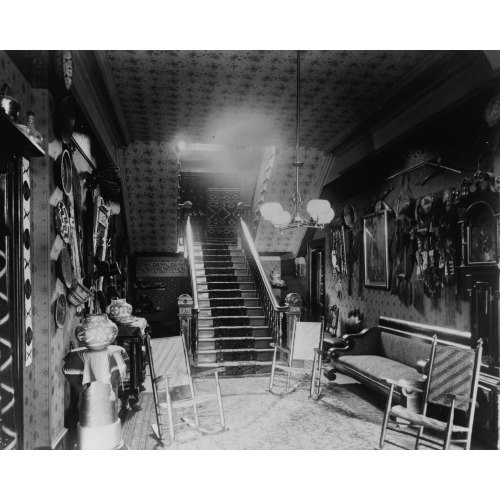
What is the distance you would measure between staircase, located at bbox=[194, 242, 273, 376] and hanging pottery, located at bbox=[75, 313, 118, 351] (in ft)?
10.9

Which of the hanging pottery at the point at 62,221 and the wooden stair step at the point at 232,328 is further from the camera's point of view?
the wooden stair step at the point at 232,328

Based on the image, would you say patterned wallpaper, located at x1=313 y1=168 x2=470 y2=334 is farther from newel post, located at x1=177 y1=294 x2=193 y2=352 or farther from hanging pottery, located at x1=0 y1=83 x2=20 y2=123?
hanging pottery, located at x1=0 y1=83 x2=20 y2=123

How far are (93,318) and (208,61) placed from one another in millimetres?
3157

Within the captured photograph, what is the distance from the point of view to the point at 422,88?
4.96 m

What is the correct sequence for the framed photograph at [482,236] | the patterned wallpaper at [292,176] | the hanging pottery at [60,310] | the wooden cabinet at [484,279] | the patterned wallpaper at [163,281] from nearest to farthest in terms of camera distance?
the hanging pottery at [60,310] < the wooden cabinet at [484,279] < the framed photograph at [482,236] < the patterned wallpaper at [292,176] < the patterned wallpaper at [163,281]

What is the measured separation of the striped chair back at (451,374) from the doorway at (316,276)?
542cm

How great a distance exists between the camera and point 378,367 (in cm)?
529

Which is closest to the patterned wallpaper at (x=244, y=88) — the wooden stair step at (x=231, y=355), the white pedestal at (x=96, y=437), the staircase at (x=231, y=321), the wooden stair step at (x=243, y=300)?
the wooden stair step at (x=243, y=300)

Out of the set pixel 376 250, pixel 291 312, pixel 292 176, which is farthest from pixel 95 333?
pixel 292 176

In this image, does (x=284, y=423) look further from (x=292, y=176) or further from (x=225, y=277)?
(x=292, y=176)

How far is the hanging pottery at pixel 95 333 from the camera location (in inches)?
124

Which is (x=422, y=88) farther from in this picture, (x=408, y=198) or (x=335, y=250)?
(x=335, y=250)

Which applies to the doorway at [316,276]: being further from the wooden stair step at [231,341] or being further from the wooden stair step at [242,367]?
the wooden stair step at [242,367]

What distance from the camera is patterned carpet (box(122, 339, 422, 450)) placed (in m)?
3.86
